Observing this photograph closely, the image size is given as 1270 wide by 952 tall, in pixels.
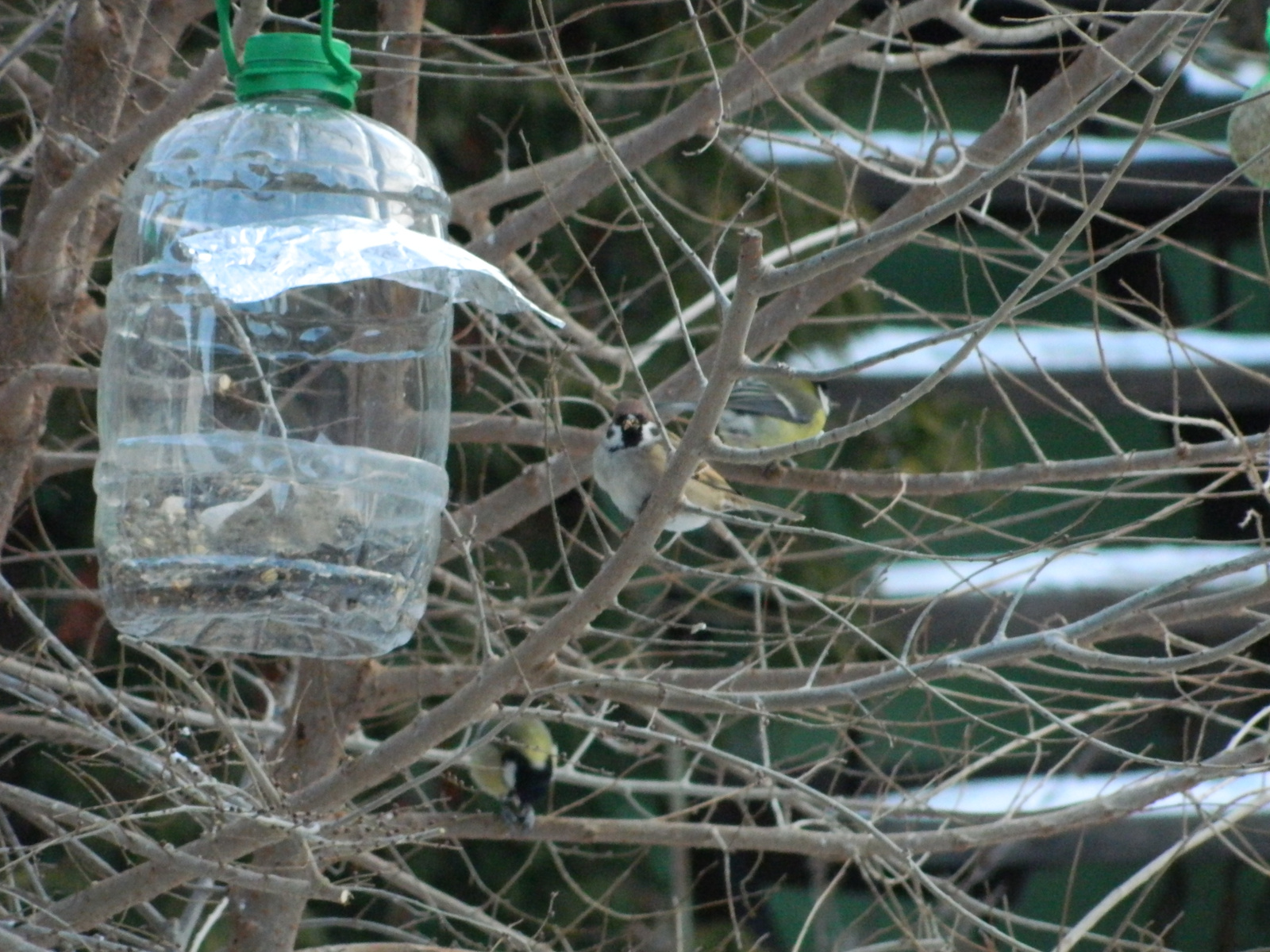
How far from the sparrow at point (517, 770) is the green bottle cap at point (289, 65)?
3269 mm

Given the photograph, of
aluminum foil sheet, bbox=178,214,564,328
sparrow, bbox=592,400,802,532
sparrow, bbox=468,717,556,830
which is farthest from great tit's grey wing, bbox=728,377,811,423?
aluminum foil sheet, bbox=178,214,564,328

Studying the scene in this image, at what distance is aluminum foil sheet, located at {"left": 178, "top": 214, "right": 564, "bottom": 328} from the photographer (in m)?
2.52

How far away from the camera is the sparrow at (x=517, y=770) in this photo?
5.84 metres

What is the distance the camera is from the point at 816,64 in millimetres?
4918

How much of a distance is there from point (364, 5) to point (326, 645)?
16.7 ft

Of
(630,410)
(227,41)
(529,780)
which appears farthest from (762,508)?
(227,41)

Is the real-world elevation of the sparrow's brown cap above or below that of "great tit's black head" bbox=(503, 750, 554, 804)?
above

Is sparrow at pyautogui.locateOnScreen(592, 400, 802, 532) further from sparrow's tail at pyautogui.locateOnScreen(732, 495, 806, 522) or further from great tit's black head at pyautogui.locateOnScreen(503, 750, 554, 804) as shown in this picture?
great tit's black head at pyautogui.locateOnScreen(503, 750, 554, 804)

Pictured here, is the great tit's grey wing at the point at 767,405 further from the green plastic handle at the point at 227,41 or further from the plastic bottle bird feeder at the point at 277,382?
the green plastic handle at the point at 227,41

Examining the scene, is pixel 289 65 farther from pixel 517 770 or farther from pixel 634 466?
pixel 517 770

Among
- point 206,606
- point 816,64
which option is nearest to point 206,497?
point 206,606

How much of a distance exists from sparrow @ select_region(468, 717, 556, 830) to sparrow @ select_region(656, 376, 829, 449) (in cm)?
140

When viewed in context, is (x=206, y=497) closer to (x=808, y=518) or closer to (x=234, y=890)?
(x=234, y=890)

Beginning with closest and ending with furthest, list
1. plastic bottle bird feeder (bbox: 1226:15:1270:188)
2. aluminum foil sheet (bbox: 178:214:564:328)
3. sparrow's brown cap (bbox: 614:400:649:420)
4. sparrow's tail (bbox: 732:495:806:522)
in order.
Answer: aluminum foil sheet (bbox: 178:214:564:328) < plastic bottle bird feeder (bbox: 1226:15:1270:188) < sparrow's tail (bbox: 732:495:806:522) < sparrow's brown cap (bbox: 614:400:649:420)
